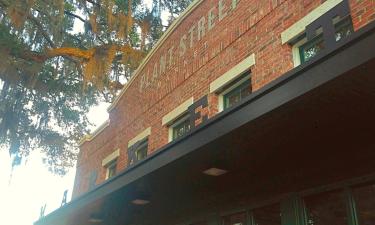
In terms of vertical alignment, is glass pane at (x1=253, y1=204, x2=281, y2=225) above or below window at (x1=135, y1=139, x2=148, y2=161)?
below

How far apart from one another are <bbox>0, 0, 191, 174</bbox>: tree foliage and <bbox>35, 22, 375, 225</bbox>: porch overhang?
6435 millimetres

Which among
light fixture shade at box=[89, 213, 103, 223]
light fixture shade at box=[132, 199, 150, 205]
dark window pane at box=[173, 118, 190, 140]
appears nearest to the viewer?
light fixture shade at box=[132, 199, 150, 205]

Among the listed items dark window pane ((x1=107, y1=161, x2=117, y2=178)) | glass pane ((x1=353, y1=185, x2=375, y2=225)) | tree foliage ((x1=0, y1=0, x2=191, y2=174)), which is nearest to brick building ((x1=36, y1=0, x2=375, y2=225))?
glass pane ((x1=353, y1=185, x2=375, y2=225))

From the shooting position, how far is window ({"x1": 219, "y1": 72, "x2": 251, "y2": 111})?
26.9 feet

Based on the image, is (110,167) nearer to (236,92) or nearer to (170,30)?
(170,30)

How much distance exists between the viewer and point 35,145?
60.2 ft

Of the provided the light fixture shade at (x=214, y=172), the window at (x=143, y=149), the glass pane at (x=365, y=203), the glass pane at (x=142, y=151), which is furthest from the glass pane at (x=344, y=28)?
the glass pane at (x=142, y=151)

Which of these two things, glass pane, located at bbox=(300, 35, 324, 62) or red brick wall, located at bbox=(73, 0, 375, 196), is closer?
glass pane, located at bbox=(300, 35, 324, 62)

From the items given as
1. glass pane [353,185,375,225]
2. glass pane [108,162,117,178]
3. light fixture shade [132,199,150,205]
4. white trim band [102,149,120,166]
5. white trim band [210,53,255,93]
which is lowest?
glass pane [353,185,375,225]

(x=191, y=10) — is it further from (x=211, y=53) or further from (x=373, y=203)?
(x=373, y=203)

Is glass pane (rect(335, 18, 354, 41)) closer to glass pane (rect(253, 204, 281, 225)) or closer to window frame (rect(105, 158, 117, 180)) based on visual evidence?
glass pane (rect(253, 204, 281, 225))

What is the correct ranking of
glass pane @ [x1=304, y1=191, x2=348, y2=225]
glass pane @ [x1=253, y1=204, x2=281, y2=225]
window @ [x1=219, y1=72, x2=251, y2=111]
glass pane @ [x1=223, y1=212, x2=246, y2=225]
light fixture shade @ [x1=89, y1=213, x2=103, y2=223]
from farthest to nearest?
light fixture shade @ [x1=89, y1=213, x2=103, y2=223] < window @ [x1=219, y1=72, x2=251, y2=111] < glass pane @ [x1=223, y1=212, x2=246, y2=225] < glass pane @ [x1=253, y1=204, x2=281, y2=225] < glass pane @ [x1=304, y1=191, x2=348, y2=225]

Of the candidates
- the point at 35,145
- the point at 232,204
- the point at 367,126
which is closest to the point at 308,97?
the point at 367,126

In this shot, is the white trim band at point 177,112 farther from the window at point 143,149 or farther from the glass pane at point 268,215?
the glass pane at point 268,215
